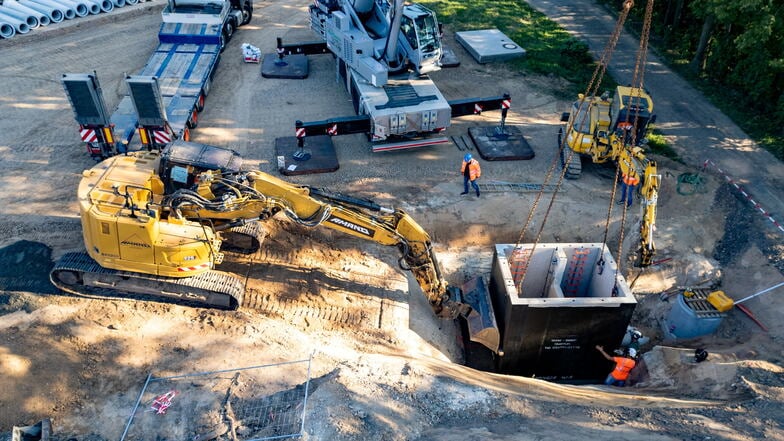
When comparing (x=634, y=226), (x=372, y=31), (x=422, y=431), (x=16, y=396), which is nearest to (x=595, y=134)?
(x=634, y=226)

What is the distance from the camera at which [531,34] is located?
88.9ft

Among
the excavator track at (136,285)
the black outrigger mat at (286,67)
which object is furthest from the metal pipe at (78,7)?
the excavator track at (136,285)

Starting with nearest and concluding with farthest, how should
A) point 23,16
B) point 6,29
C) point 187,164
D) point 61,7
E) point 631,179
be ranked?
point 187,164 → point 631,179 → point 6,29 → point 23,16 → point 61,7

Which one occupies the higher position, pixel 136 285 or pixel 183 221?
pixel 183 221

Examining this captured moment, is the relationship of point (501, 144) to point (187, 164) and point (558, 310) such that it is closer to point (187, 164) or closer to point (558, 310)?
point (558, 310)

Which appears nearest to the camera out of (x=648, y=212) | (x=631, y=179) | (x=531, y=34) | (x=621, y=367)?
(x=621, y=367)

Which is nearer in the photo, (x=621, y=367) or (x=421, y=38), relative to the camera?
(x=621, y=367)

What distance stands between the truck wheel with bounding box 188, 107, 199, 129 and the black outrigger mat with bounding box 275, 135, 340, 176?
273 cm

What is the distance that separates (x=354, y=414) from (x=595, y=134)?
1151 cm

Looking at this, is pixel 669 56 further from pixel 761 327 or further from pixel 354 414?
pixel 354 414

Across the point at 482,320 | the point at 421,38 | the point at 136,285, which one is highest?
the point at 421,38

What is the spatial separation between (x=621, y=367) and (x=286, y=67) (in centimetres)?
1669

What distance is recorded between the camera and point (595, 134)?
16844 mm

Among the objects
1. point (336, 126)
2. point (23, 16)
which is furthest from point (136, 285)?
point (23, 16)
